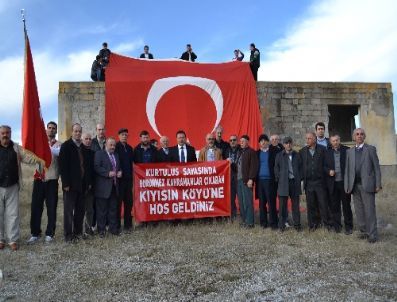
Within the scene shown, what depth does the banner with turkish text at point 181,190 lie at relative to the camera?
7.87m

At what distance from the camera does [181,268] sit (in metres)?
5.29

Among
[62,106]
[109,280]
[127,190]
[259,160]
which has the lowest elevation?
[109,280]

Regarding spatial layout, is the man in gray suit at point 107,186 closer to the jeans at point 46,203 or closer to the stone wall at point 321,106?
the jeans at point 46,203

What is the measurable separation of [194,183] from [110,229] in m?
1.80

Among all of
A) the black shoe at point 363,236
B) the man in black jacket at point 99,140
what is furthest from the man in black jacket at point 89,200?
the black shoe at point 363,236

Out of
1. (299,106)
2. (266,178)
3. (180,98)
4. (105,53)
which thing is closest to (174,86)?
(180,98)

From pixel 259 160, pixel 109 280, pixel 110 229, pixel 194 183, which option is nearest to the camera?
pixel 109 280

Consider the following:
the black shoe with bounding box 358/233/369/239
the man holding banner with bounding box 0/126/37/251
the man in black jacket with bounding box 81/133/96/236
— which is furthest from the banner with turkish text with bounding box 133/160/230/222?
the black shoe with bounding box 358/233/369/239

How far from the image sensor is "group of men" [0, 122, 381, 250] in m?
6.60

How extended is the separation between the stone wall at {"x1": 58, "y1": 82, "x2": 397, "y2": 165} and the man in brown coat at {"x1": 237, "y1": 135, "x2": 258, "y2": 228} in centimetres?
577

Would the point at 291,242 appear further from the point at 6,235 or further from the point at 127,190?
the point at 6,235

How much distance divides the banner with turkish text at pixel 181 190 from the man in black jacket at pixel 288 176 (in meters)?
1.13

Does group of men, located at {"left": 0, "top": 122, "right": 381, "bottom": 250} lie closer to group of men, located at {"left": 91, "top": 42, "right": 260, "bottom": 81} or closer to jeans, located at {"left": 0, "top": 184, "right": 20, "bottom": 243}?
jeans, located at {"left": 0, "top": 184, "right": 20, "bottom": 243}

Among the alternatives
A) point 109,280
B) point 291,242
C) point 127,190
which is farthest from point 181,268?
point 127,190
